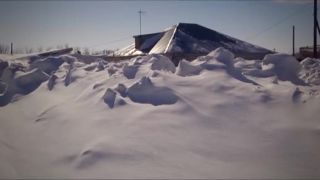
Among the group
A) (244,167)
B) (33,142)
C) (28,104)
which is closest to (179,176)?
(244,167)

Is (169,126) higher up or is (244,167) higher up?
(169,126)

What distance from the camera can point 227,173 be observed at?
3756mm

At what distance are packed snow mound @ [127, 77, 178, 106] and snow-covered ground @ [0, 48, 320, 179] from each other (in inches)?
0.7

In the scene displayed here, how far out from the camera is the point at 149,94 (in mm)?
5527

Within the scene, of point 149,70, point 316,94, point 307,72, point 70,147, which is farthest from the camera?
point 307,72

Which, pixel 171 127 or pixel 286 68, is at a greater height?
pixel 286 68

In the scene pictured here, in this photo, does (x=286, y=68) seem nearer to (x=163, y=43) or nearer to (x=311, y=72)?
(x=311, y=72)

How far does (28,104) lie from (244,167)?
4.62 meters

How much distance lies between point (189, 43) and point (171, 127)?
15527mm

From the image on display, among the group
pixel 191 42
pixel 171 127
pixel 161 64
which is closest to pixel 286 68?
pixel 161 64

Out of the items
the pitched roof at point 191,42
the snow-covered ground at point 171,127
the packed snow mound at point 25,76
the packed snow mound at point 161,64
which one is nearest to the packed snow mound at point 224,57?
the snow-covered ground at point 171,127

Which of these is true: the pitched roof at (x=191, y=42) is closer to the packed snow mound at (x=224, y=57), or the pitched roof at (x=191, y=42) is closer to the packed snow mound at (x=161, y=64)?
the packed snow mound at (x=161, y=64)

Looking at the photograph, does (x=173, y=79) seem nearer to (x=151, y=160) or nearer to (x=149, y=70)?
(x=149, y=70)

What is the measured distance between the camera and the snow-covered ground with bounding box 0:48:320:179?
392 centimetres
